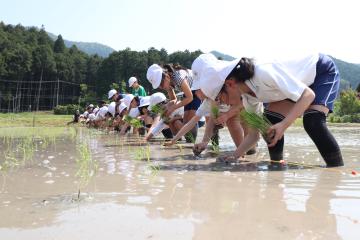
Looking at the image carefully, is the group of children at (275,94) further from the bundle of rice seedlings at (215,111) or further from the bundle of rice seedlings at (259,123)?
the bundle of rice seedlings at (259,123)

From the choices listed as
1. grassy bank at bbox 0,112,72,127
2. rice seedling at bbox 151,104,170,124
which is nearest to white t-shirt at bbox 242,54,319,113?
rice seedling at bbox 151,104,170,124

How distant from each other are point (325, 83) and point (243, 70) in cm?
86

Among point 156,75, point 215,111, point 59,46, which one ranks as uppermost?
point 59,46

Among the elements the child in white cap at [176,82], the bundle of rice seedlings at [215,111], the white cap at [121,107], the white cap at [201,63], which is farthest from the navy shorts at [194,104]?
the white cap at [121,107]

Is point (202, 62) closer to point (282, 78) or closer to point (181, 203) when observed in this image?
point (282, 78)

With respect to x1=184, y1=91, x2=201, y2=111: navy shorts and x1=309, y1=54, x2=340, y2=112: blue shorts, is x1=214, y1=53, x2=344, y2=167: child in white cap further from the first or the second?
x1=184, y1=91, x2=201, y2=111: navy shorts

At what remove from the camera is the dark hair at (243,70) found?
130 inches

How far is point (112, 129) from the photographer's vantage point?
12.0 m

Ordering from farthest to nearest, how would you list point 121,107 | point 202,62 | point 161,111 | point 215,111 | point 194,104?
point 121,107 < point 161,111 < point 194,104 < point 202,62 < point 215,111

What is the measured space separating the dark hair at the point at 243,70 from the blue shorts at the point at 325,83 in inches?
28.1

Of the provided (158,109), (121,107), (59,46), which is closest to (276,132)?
(158,109)

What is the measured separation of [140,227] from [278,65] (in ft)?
6.59

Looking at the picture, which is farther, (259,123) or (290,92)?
(259,123)

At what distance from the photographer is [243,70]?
3314 mm
